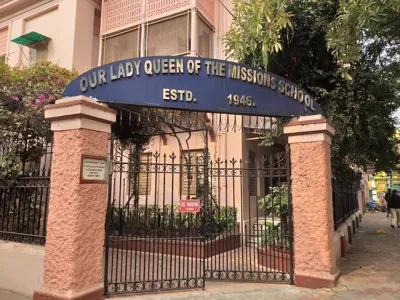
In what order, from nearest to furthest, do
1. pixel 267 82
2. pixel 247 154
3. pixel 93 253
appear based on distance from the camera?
pixel 93 253 → pixel 267 82 → pixel 247 154

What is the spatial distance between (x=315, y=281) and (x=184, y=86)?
3.75 m

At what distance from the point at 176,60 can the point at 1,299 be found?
4519 millimetres

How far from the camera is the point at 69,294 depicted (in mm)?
4363

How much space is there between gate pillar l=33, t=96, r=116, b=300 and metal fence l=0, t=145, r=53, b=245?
3.02 ft

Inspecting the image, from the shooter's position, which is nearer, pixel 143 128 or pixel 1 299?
pixel 1 299

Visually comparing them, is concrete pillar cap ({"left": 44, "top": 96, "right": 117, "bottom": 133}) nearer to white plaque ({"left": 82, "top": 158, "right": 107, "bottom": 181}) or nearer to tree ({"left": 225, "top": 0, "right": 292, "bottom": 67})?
white plaque ({"left": 82, "top": 158, "right": 107, "bottom": 181})

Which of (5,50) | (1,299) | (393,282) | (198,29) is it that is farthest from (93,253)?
(5,50)

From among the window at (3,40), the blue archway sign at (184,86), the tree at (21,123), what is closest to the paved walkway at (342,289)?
the blue archway sign at (184,86)

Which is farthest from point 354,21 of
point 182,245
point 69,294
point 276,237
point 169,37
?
point 169,37

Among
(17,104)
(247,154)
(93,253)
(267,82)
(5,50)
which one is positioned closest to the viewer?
(93,253)

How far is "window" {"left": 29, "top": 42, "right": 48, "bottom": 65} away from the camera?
46.2ft

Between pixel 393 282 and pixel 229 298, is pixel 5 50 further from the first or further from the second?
pixel 393 282

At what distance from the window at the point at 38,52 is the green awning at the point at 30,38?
8.8 inches

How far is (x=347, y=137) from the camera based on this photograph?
8000mm
